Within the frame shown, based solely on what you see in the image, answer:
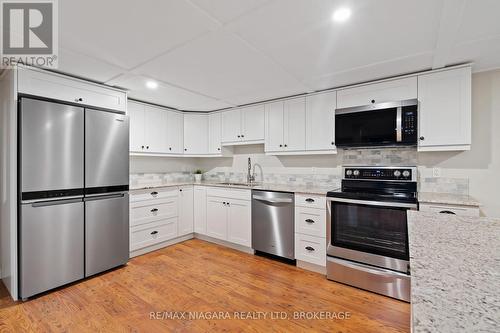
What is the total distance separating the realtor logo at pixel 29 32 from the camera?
1504mm

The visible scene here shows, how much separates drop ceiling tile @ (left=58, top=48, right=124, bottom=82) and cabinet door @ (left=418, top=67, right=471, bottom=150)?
123 inches

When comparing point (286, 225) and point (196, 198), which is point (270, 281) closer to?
point (286, 225)

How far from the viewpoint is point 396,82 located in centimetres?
258

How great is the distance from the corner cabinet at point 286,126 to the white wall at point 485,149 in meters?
1.73

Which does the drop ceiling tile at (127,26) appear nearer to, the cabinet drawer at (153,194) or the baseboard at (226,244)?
the cabinet drawer at (153,194)

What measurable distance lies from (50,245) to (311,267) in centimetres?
281

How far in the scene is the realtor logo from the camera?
59.2 inches

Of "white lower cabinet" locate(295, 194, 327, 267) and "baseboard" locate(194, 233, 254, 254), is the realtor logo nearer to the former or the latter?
"white lower cabinet" locate(295, 194, 327, 267)

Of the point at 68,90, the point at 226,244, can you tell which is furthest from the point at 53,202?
the point at 226,244

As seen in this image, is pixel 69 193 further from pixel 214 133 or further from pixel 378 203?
pixel 378 203

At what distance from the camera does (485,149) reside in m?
2.44

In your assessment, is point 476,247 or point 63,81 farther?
point 63,81

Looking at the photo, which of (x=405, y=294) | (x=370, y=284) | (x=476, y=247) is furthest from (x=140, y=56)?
(x=405, y=294)

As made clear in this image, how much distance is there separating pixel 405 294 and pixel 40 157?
371cm
